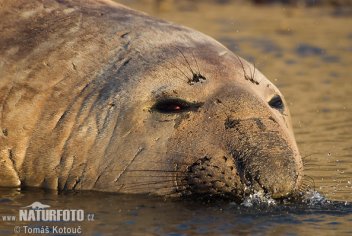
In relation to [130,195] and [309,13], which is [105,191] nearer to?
[130,195]

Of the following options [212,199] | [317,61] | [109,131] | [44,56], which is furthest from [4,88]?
[317,61]

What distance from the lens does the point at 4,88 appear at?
6.98 meters

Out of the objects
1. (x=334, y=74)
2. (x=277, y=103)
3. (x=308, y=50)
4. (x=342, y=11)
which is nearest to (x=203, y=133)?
(x=277, y=103)

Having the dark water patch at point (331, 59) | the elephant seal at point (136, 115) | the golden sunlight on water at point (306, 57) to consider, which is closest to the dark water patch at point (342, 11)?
the golden sunlight on water at point (306, 57)

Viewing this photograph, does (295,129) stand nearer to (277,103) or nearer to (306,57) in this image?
(277,103)

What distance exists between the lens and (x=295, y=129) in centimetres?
942

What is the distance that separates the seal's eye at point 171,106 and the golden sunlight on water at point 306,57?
1123 mm

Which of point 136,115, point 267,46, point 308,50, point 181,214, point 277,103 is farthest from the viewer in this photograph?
point 267,46

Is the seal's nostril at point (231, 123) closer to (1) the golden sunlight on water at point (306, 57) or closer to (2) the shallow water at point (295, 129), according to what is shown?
(2) the shallow water at point (295, 129)

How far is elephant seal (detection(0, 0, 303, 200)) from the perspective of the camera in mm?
6453

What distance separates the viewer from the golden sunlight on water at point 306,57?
27.1 feet

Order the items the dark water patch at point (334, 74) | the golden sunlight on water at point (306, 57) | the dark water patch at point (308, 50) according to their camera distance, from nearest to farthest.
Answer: the golden sunlight on water at point (306, 57) → the dark water patch at point (334, 74) → the dark water patch at point (308, 50)

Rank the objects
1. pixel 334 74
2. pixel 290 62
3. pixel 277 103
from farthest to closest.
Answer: pixel 290 62, pixel 334 74, pixel 277 103

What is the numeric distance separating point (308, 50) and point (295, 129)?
4.48 m
